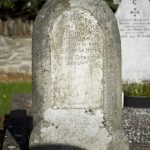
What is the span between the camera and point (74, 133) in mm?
5883

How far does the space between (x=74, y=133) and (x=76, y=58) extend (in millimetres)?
738

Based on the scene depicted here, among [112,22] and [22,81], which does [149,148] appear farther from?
[22,81]

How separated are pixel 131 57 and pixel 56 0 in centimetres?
633

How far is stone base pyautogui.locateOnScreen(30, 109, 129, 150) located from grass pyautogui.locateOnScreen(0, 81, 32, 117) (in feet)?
15.2

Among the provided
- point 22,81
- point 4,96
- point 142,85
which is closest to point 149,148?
point 142,85

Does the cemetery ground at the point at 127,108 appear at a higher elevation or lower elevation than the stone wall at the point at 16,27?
lower

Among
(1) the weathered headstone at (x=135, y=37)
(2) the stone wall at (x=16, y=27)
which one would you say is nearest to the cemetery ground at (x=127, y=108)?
(1) the weathered headstone at (x=135, y=37)

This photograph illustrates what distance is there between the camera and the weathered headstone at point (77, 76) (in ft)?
19.0

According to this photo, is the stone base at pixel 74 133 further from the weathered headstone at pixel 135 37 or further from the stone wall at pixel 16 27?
the stone wall at pixel 16 27

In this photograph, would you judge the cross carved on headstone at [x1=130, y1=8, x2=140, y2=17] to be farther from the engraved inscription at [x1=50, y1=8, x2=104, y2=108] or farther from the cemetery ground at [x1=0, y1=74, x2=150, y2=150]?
the engraved inscription at [x1=50, y1=8, x2=104, y2=108]

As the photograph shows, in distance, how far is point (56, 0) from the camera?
5.87 m

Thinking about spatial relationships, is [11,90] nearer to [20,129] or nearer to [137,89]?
[137,89]

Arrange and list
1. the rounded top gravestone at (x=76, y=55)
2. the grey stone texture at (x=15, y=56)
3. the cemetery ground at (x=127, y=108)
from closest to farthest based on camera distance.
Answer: the rounded top gravestone at (x=76, y=55) → the cemetery ground at (x=127, y=108) → the grey stone texture at (x=15, y=56)

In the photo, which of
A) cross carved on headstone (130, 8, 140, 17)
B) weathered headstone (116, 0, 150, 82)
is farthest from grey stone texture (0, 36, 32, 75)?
cross carved on headstone (130, 8, 140, 17)
